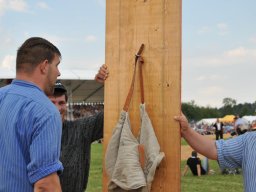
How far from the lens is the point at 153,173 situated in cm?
301

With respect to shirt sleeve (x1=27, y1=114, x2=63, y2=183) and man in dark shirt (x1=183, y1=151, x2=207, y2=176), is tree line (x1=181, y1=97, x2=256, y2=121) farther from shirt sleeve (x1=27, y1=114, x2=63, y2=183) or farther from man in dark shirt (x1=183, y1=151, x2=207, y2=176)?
shirt sleeve (x1=27, y1=114, x2=63, y2=183)

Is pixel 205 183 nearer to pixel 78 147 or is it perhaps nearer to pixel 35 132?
pixel 78 147

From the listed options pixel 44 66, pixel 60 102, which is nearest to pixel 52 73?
pixel 44 66

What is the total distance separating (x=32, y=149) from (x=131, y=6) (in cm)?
147

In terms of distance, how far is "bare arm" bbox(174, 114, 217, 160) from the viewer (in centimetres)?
306

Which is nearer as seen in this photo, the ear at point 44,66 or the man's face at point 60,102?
the ear at point 44,66

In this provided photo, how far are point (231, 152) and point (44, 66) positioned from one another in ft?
4.38

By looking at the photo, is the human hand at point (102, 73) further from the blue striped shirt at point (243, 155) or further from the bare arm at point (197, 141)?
the blue striped shirt at point (243, 155)

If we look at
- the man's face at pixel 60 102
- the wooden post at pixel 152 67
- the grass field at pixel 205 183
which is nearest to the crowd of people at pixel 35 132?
the wooden post at pixel 152 67

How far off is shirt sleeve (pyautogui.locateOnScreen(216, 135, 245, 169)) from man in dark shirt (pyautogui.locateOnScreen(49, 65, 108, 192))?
958 mm

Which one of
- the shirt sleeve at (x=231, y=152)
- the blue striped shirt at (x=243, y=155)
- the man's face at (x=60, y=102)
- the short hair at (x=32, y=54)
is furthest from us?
the man's face at (x=60, y=102)

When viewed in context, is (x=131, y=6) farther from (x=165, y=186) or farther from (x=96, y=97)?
(x=96, y=97)

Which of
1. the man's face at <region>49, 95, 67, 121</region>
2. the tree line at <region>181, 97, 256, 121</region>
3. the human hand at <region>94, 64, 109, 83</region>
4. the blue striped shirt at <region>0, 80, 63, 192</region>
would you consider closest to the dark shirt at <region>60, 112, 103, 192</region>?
the man's face at <region>49, 95, 67, 121</region>

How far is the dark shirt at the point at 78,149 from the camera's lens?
132 inches
